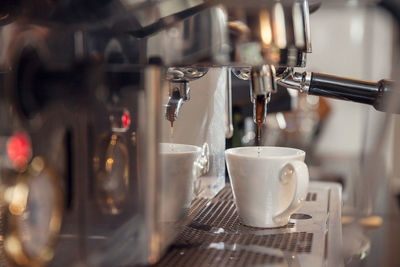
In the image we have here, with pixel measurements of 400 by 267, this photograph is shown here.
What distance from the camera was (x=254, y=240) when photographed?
1.65 ft

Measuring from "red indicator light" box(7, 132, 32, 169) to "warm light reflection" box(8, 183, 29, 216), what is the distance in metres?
0.02

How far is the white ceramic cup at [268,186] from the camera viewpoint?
53 cm

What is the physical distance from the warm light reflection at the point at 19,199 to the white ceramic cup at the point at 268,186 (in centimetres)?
22

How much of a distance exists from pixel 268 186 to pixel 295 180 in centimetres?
3

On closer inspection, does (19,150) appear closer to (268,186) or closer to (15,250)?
(15,250)

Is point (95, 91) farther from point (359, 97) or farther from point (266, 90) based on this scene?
point (359, 97)

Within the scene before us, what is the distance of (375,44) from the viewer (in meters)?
2.24

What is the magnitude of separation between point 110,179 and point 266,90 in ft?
0.49

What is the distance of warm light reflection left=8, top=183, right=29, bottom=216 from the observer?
39cm

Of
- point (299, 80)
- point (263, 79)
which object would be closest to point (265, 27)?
point (263, 79)

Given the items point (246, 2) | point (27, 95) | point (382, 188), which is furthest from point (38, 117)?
point (382, 188)

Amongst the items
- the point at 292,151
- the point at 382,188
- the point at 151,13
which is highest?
the point at 151,13

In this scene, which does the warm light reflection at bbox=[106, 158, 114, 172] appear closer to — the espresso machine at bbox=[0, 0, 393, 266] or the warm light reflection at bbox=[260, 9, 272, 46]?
the espresso machine at bbox=[0, 0, 393, 266]

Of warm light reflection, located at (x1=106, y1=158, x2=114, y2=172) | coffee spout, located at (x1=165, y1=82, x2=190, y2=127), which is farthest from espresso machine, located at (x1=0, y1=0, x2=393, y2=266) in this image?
coffee spout, located at (x1=165, y1=82, x2=190, y2=127)
